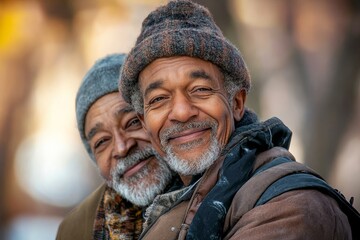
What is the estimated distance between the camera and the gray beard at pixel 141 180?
12.8 feet

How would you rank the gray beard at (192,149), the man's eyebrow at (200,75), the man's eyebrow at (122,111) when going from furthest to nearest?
the man's eyebrow at (122,111)
the man's eyebrow at (200,75)
the gray beard at (192,149)

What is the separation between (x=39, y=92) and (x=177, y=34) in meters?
10.5

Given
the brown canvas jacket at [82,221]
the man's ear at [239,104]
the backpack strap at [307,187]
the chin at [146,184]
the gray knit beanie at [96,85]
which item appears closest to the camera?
the backpack strap at [307,187]

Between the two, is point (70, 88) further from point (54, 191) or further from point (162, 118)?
point (162, 118)

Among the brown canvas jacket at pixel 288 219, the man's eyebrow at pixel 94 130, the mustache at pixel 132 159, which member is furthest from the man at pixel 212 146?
the man's eyebrow at pixel 94 130

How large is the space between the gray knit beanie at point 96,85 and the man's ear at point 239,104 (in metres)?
1.04

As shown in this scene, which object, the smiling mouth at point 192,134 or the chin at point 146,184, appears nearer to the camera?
the smiling mouth at point 192,134

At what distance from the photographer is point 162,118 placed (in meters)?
3.26

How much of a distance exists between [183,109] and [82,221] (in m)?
1.60

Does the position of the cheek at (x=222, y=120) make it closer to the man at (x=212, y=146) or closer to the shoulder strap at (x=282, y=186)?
the man at (x=212, y=146)

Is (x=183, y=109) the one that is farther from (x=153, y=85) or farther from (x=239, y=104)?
(x=239, y=104)

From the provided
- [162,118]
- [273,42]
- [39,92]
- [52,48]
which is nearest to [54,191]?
[39,92]

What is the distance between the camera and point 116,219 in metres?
4.05

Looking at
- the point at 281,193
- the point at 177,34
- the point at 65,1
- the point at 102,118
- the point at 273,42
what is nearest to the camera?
the point at 281,193
